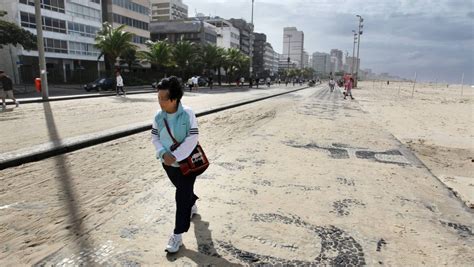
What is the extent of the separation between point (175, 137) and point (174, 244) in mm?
985

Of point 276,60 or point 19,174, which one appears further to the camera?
point 276,60

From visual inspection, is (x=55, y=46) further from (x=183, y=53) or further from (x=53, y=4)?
(x=183, y=53)

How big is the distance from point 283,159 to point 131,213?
3501 millimetres

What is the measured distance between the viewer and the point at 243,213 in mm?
4027

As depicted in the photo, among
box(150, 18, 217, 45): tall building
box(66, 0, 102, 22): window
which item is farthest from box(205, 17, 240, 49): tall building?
box(66, 0, 102, 22): window

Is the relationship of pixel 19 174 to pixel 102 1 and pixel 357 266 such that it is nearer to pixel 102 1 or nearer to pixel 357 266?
pixel 357 266

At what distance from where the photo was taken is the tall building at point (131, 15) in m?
56.1

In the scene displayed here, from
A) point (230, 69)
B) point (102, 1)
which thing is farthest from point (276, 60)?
point (102, 1)

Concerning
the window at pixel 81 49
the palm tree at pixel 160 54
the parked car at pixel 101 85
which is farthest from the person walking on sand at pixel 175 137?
the window at pixel 81 49

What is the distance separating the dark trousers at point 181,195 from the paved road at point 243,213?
0.24 metres

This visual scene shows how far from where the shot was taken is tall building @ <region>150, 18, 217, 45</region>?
8550cm

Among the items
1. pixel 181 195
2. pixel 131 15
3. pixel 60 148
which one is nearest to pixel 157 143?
pixel 181 195

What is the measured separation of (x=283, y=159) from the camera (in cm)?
672

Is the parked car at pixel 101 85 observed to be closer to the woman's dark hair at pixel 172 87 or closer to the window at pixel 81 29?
the window at pixel 81 29
